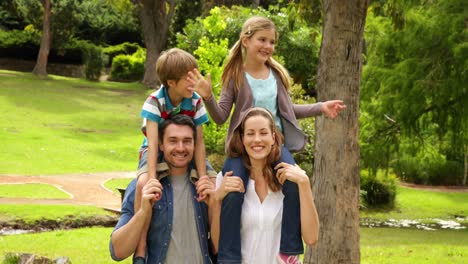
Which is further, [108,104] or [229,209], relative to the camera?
[108,104]

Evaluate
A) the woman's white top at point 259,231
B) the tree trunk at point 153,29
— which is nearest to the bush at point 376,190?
the woman's white top at point 259,231

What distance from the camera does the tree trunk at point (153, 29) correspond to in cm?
3114

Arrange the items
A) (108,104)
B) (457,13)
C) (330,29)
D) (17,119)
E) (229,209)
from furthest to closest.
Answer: (108,104) → (17,119) → (457,13) → (330,29) → (229,209)

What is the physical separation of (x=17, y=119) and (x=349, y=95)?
16.3m

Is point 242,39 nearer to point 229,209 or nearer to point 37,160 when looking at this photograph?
point 229,209

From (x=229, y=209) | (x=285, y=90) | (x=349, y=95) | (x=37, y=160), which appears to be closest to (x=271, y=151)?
(x=229, y=209)

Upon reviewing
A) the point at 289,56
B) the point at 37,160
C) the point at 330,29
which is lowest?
the point at 37,160

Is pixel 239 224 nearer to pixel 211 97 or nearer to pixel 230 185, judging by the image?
pixel 230 185

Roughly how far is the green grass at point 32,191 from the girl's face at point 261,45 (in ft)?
30.8

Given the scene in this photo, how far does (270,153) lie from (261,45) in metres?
0.78

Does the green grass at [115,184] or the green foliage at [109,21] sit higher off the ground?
the green foliage at [109,21]

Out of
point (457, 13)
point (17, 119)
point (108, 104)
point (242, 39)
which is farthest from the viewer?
point (108, 104)

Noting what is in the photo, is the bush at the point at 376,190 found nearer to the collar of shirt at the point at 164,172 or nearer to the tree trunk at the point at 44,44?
the collar of shirt at the point at 164,172

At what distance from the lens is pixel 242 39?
371 centimetres
